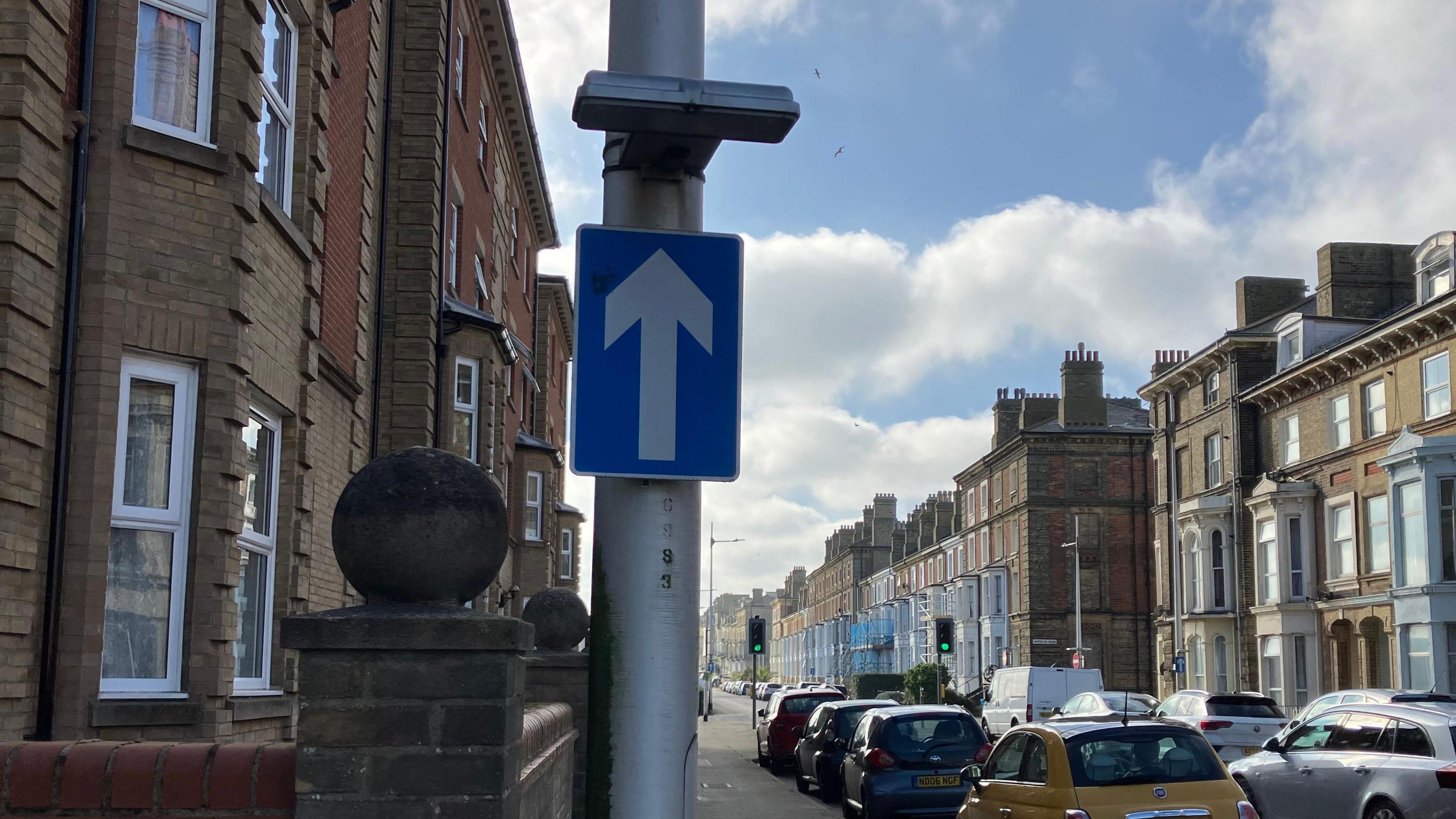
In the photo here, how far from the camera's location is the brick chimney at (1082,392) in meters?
67.4

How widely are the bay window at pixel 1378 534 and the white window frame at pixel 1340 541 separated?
0.44 metres

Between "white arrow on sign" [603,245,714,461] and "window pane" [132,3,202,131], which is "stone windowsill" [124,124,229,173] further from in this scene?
"white arrow on sign" [603,245,714,461]

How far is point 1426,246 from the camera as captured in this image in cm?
3738

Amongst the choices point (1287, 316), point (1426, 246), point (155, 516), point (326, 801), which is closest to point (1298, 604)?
point (1287, 316)

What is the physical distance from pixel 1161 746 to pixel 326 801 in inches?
329

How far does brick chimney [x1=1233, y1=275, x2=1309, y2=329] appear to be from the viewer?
48625mm

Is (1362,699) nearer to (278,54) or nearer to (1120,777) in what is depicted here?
(1120,777)

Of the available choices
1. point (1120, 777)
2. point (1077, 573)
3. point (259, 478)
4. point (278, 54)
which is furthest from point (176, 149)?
point (1077, 573)

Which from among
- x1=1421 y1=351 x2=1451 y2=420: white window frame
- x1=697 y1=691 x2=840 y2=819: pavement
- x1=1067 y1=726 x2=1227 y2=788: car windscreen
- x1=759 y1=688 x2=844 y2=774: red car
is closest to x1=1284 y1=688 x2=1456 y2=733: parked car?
x1=1067 y1=726 x2=1227 y2=788: car windscreen

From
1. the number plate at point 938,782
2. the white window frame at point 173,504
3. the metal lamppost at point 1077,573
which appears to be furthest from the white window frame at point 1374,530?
the white window frame at point 173,504

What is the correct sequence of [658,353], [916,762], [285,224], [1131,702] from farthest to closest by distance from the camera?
[1131,702] → [916,762] → [285,224] → [658,353]

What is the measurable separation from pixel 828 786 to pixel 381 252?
12.2 metres

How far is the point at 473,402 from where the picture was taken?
Result: 20.3 metres

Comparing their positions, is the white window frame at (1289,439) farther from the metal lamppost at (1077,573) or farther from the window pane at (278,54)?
the window pane at (278,54)
